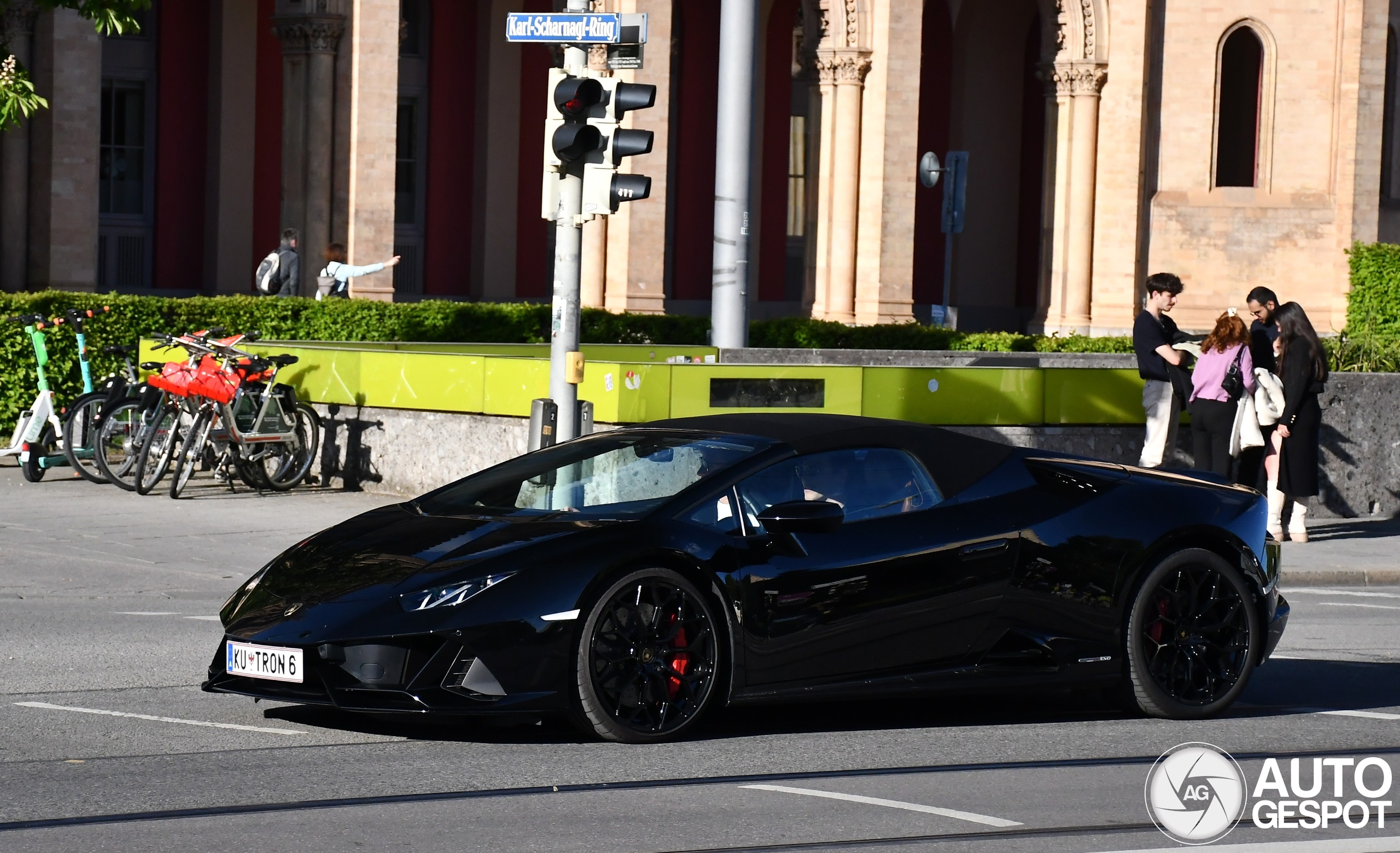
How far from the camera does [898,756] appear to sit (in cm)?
720

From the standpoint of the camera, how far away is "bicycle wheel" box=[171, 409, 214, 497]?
1564 centimetres

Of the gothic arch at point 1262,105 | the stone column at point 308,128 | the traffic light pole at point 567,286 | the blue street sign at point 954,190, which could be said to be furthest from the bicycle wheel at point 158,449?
the gothic arch at point 1262,105

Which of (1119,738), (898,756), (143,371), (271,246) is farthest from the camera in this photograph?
(271,246)

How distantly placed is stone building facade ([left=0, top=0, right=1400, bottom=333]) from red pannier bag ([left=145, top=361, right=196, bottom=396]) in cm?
1115

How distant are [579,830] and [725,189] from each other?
11.3m

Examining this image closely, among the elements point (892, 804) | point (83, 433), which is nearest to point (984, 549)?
point (892, 804)

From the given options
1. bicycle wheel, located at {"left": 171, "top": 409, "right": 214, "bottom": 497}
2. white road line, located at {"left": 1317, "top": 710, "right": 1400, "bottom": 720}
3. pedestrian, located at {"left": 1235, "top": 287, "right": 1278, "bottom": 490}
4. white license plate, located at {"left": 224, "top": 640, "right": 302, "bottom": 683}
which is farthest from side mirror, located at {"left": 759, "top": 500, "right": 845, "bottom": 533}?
bicycle wheel, located at {"left": 171, "top": 409, "right": 214, "bottom": 497}

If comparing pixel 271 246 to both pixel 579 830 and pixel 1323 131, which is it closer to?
pixel 1323 131

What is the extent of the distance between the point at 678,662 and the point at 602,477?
979 millimetres

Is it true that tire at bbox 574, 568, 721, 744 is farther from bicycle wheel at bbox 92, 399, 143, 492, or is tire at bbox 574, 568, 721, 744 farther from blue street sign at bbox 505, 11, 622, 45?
bicycle wheel at bbox 92, 399, 143, 492

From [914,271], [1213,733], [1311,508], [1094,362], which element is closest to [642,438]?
[1213,733]

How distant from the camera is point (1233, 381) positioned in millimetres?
14438

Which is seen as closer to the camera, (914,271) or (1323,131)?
(1323,131)

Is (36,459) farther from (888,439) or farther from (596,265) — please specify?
(596,265)
